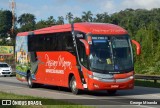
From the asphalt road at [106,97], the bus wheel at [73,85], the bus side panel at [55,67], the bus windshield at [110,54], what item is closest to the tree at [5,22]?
the bus side panel at [55,67]

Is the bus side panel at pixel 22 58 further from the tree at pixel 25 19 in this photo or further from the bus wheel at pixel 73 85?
the tree at pixel 25 19

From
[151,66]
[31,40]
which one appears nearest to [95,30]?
[31,40]

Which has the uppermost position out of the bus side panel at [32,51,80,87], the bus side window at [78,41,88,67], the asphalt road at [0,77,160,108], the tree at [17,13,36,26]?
the tree at [17,13,36,26]

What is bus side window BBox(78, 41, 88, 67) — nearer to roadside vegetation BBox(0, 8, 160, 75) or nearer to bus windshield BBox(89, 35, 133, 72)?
bus windshield BBox(89, 35, 133, 72)

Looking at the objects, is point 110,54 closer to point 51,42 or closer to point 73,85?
point 73,85

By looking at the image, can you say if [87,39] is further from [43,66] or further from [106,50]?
[43,66]

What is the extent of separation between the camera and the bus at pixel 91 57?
1858cm

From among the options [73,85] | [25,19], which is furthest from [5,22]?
[73,85]

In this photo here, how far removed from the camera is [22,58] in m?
27.7

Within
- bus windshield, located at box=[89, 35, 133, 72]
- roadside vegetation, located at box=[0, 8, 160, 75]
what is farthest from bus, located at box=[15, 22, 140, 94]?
roadside vegetation, located at box=[0, 8, 160, 75]

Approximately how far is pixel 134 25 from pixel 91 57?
100929 mm

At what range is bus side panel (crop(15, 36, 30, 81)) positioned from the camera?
2681 cm

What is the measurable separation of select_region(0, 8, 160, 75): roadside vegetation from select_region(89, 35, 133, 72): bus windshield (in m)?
27.5

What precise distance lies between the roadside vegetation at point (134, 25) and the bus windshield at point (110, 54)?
27.5m
